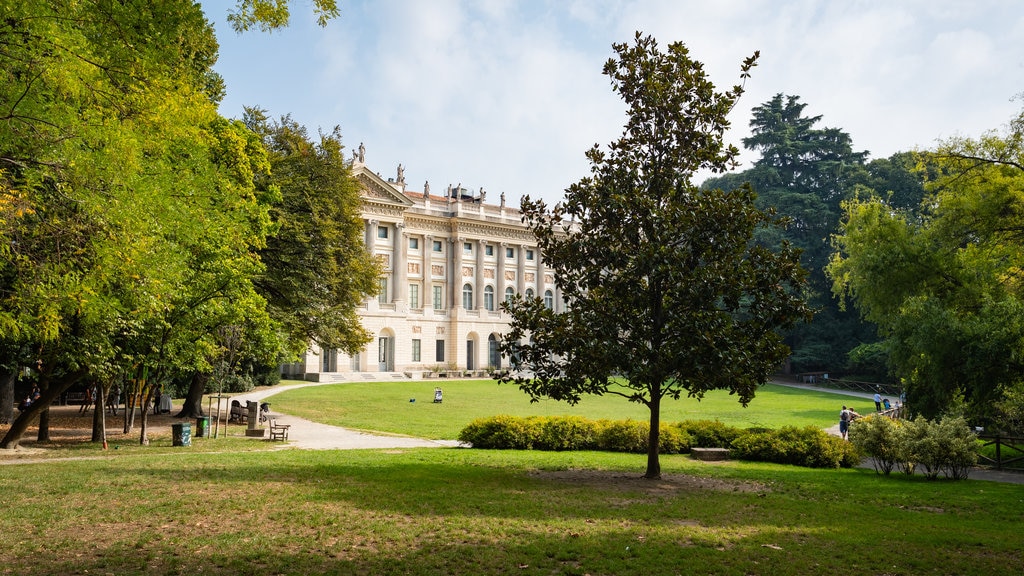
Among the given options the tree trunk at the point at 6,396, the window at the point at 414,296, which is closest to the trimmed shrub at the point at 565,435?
the tree trunk at the point at 6,396

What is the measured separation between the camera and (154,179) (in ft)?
40.2

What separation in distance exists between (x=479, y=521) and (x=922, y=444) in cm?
1055

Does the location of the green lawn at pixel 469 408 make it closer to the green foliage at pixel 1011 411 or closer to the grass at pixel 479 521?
the green foliage at pixel 1011 411

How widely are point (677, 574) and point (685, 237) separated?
766cm

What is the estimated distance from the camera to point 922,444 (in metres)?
15.0

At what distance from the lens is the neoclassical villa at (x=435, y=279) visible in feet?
195

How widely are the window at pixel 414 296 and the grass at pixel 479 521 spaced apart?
163 ft

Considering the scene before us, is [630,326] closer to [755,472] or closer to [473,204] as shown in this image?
[755,472]

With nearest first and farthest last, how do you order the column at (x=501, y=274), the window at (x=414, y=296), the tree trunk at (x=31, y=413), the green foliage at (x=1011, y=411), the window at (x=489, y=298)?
the tree trunk at (x=31, y=413) < the green foliage at (x=1011, y=411) < the window at (x=414, y=296) < the window at (x=489, y=298) < the column at (x=501, y=274)

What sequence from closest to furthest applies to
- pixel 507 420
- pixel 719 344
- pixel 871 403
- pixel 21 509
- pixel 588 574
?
pixel 588 574 < pixel 21 509 < pixel 719 344 < pixel 507 420 < pixel 871 403

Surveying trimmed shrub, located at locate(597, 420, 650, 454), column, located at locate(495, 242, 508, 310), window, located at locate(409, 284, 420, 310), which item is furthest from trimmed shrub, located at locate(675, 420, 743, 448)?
column, located at locate(495, 242, 508, 310)

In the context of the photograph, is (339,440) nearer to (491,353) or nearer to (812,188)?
(491,353)

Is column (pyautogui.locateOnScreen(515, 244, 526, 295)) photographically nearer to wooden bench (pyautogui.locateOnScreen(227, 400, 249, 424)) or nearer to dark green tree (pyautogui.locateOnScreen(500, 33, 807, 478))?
wooden bench (pyautogui.locateOnScreen(227, 400, 249, 424))

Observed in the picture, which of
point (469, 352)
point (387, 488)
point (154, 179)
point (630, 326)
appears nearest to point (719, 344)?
point (630, 326)
